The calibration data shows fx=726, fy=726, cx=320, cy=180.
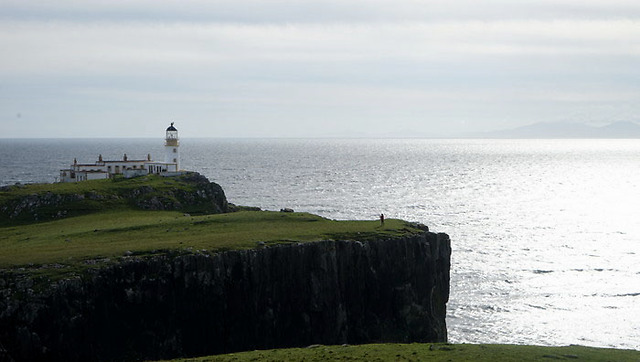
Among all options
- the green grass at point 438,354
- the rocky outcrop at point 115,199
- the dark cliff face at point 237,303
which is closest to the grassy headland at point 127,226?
the rocky outcrop at point 115,199

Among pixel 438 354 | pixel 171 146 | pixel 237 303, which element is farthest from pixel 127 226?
pixel 171 146

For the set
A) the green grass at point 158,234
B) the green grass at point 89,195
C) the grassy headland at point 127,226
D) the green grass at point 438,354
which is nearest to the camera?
the green grass at point 438,354

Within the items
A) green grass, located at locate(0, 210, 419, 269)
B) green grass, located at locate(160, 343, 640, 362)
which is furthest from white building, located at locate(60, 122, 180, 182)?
green grass, located at locate(160, 343, 640, 362)

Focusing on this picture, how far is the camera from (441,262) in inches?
2793

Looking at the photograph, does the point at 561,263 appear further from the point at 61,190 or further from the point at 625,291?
the point at 61,190

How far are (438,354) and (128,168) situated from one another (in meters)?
Answer: 85.9

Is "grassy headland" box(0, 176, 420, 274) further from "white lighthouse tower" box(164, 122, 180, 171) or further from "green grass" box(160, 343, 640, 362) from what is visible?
"green grass" box(160, 343, 640, 362)

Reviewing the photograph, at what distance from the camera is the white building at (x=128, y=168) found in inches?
4604

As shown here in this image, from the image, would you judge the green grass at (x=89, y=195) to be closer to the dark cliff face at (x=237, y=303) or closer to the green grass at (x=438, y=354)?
the dark cliff face at (x=237, y=303)

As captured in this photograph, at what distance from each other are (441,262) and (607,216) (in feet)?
351

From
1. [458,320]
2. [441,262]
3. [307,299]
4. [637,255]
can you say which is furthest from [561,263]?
[307,299]

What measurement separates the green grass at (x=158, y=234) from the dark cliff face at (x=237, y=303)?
2.22 m

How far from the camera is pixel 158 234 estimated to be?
6944cm

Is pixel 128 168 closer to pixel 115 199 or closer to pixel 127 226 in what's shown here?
pixel 115 199
